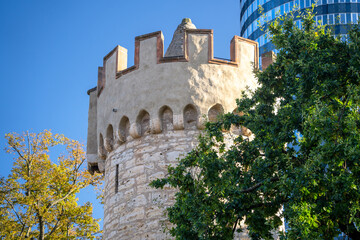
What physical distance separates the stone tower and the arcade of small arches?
22 mm

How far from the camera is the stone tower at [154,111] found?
14.2m

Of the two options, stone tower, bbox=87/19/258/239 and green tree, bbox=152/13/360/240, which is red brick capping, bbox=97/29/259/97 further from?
green tree, bbox=152/13/360/240

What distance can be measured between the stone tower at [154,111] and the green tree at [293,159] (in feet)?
6.26

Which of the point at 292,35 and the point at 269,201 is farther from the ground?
the point at 292,35

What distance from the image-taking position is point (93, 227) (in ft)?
79.1

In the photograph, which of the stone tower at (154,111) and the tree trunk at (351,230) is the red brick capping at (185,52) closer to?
the stone tower at (154,111)

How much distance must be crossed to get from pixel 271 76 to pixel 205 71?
102 inches

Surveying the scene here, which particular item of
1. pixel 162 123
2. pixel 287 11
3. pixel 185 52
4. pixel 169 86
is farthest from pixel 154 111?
pixel 287 11

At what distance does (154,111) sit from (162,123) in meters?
0.33

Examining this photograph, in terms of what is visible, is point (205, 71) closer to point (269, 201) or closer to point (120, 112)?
point (120, 112)

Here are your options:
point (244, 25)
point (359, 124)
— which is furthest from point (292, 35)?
point (244, 25)

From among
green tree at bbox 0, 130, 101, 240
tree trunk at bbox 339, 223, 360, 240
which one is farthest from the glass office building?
tree trunk at bbox 339, 223, 360, 240

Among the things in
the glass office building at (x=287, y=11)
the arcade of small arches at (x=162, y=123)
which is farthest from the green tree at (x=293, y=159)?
the glass office building at (x=287, y=11)

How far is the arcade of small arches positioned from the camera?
14469mm
